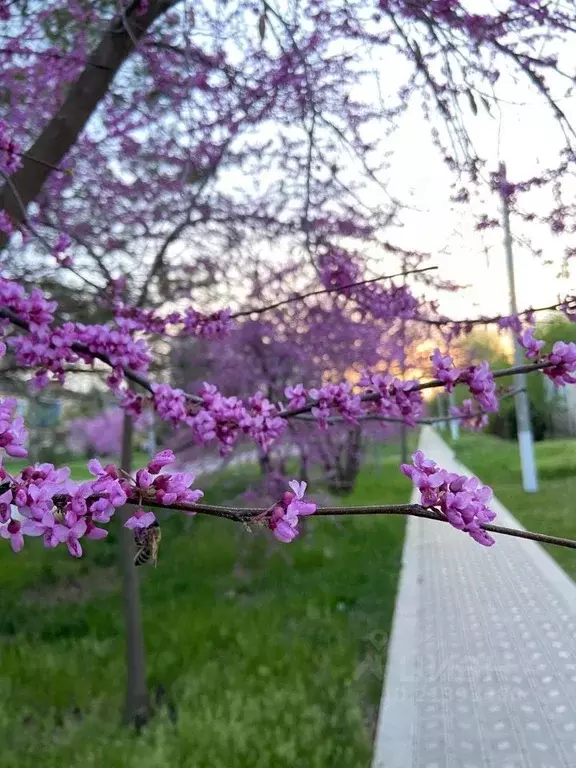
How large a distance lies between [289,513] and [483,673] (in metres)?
3.52

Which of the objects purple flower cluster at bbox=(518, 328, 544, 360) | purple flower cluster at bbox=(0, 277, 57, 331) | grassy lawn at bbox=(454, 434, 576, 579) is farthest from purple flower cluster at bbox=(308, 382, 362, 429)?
grassy lawn at bbox=(454, 434, 576, 579)

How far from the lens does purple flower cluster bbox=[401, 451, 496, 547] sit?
3.58ft

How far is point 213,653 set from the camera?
16.2ft

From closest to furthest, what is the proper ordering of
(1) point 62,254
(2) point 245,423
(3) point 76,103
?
(2) point 245,423 < (1) point 62,254 < (3) point 76,103

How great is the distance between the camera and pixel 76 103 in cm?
336

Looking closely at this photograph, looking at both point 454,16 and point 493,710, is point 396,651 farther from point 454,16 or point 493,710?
point 454,16

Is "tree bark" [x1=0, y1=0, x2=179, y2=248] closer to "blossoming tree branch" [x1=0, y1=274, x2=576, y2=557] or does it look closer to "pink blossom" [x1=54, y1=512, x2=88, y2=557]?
"blossoming tree branch" [x1=0, y1=274, x2=576, y2=557]

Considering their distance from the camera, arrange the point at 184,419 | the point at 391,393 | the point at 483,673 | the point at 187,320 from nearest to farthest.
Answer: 1. the point at 391,393
2. the point at 184,419
3. the point at 187,320
4. the point at 483,673

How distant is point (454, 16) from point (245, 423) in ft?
6.10

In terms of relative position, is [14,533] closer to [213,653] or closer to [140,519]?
[140,519]

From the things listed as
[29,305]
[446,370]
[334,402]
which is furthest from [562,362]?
[29,305]

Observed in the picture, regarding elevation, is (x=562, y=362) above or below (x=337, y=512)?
above

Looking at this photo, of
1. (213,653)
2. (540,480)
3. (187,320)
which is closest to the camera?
(187,320)

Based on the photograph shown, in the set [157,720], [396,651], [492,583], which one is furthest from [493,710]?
[492,583]
